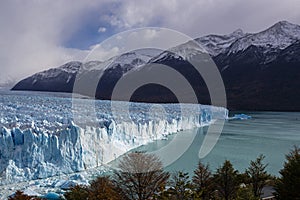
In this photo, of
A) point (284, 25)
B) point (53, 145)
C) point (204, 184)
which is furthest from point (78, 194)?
point (284, 25)

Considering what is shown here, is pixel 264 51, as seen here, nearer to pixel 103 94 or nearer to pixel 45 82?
pixel 103 94

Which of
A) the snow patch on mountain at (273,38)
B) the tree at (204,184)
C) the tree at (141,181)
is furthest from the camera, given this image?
the snow patch on mountain at (273,38)

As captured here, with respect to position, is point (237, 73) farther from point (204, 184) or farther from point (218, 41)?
point (204, 184)

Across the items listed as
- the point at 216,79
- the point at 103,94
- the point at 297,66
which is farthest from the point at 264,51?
the point at 103,94

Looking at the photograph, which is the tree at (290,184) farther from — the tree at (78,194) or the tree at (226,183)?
the tree at (78,194)

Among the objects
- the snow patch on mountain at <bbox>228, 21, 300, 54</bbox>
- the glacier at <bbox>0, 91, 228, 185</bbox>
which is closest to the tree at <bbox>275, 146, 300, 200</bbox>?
the glacier at <bbox>0, 91, 228, 185</bbox>

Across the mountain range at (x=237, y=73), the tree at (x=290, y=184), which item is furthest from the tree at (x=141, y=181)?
the mountain range at (x=237, y=73)
